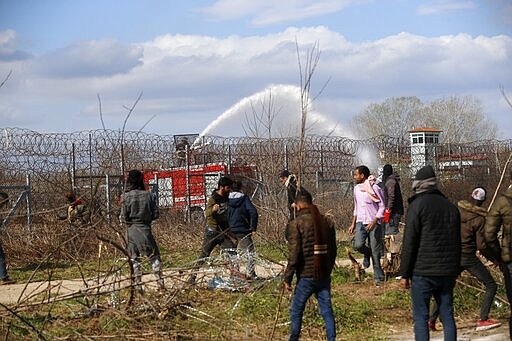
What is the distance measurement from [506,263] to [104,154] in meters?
11.8

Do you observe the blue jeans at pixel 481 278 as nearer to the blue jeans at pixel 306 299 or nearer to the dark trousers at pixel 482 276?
the dark trousers at pixel 482 276

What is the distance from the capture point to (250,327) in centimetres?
1038

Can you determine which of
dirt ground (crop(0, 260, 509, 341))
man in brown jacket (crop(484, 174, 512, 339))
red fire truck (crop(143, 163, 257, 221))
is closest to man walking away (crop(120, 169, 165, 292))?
dirt ground (crop(0, 260, 509, 341))

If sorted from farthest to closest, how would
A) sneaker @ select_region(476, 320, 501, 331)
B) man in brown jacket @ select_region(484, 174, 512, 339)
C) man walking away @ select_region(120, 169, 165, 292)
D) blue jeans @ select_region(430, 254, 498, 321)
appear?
man walking away @ select_region(120, 169, 165, 292)
sneaker @ select_region(476, 320, 501, 331)
blue jeans @ select_region(430, 254, 498, 321)
man in brown jacket @ select_region(484, 174, 512, 339)

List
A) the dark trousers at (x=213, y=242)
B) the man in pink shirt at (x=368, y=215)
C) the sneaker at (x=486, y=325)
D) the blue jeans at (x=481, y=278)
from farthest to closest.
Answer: the man in pink shirt at (x=368, y=215)
the dark trousers at (x=213, y=242)
the sneaker at (x=486, y=325)
the blue jeans at (x=481, y=278)

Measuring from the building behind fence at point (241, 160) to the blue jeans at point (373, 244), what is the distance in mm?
2413

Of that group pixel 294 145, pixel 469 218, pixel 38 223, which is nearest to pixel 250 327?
pixel 469 218

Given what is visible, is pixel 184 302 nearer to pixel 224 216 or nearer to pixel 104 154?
pixel 224 216

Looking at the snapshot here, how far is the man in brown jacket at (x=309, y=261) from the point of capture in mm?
8984

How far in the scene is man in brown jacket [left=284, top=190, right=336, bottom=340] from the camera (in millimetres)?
8984

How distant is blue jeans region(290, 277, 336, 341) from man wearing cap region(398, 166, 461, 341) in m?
0.92

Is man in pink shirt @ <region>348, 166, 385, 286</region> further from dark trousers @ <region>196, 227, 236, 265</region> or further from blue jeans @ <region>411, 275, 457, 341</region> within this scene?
blue jeans @ <region>411, 275, 457, 341</region>

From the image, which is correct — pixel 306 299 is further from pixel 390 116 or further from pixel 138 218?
pixel 390 116

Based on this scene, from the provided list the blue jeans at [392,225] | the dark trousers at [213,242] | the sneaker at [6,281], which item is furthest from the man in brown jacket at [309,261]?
the sneaker at [6,281]
